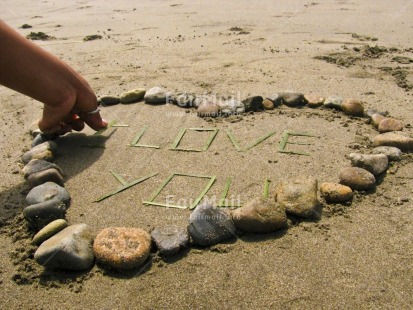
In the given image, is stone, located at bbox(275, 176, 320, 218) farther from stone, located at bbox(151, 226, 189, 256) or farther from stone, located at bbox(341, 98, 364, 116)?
stone, located at bbox(341, 98, 364, 116)

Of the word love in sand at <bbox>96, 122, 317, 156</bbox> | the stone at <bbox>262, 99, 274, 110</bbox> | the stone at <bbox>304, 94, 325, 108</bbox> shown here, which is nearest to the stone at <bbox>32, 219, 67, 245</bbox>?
the word love in sand at <bbox>96, 122, 317, 156</bbox>

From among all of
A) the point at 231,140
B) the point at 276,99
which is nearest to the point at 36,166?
the point at 231,140

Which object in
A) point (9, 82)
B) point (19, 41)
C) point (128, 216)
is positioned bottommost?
point (128, 216)

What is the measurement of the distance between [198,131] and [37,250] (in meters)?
1.94

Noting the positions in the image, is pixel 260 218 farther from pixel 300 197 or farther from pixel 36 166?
pixel 36 166

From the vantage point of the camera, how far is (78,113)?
3.79m

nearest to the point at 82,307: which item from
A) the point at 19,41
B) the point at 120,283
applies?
the point at 120,283

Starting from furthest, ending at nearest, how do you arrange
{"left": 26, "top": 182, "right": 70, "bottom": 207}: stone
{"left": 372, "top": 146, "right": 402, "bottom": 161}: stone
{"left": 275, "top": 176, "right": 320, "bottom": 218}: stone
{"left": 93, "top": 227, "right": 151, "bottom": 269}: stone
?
1. {"left": 372, "top": 146, "right": 402, "bottom": 161}: stone
2. {"left": 26, "top": 182, "right": 70, "bottom": 207}: stone
3. {"left": 275, "top": 176, "right": 320, "bottom": 218}: stone
4. {"left": 93, "top": 227, "right": 151, "bottom": 269}: stone

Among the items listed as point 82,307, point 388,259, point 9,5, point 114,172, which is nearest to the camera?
point 82,307

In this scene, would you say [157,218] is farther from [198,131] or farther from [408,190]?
[408,190]

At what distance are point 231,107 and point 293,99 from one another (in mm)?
644

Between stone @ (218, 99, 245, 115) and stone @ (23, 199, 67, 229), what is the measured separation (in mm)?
1996

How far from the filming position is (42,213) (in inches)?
107

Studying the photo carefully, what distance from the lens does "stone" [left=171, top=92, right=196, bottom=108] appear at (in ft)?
14.3
